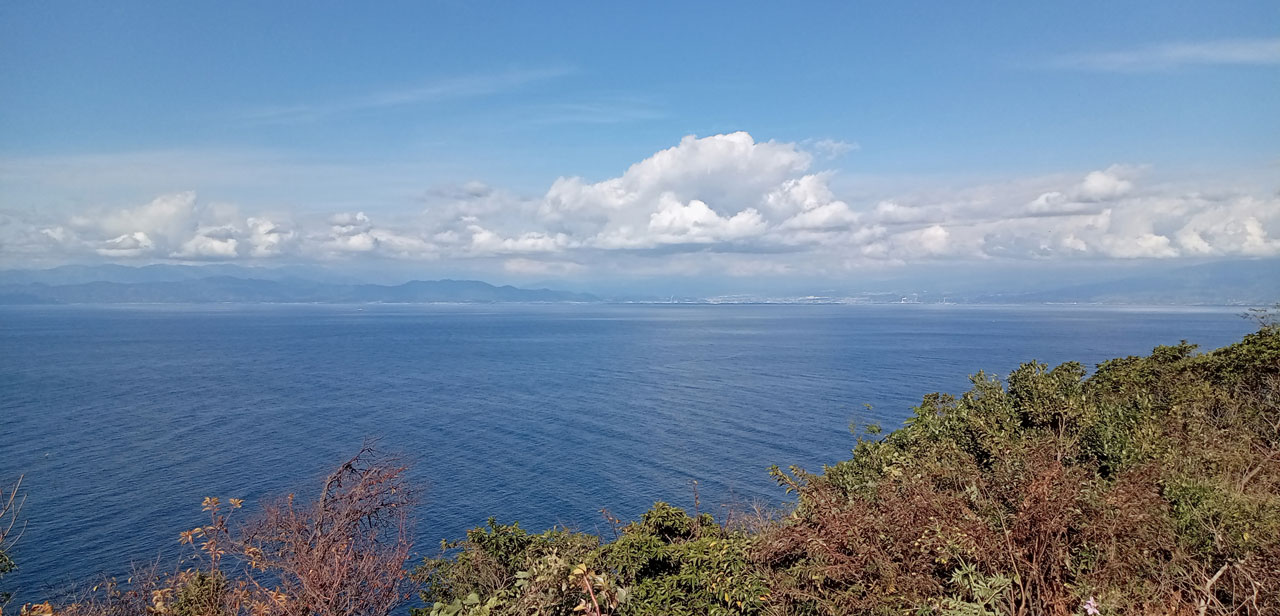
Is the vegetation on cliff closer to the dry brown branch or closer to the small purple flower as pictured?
the small purple flower

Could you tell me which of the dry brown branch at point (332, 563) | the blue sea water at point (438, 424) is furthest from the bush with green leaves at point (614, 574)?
the blue sea water at point (438, 424)

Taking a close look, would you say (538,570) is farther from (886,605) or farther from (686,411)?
(686,411)

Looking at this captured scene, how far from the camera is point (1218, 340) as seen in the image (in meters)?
132

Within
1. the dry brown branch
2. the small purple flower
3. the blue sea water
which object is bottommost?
the blue sea water

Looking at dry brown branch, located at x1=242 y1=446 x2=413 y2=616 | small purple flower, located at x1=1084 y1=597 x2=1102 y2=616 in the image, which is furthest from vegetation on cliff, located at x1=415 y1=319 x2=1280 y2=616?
dry brown branch, located at x1=242 y1=446 x2=413 y2=616

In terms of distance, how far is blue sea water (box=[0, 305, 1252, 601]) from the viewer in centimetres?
4284

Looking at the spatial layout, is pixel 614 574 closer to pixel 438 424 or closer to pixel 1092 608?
pixel 1092 608

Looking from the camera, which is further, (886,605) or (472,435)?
(472,435)

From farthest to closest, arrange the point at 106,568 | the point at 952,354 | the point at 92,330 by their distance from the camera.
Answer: the point at 92,330
the point at 952,354
the point at 106,568

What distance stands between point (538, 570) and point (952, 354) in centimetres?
12299

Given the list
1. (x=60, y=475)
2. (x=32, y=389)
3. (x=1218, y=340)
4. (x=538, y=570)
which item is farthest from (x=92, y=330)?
(x=1218, y=340)

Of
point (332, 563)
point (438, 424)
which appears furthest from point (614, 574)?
point (438, 424)

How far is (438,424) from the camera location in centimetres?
6650

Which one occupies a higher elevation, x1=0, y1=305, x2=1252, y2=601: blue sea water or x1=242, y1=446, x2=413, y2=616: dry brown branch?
x1=242, y1=446, x2=413, y2=616: dry brown branch
